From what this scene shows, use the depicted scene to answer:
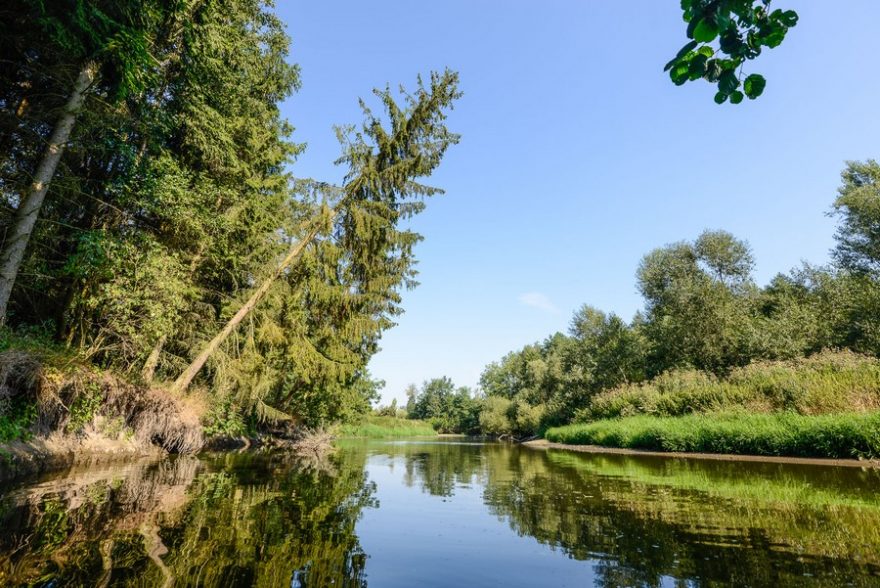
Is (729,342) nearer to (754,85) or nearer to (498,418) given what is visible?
(498,418)

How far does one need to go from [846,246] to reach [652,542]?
49.0 meters

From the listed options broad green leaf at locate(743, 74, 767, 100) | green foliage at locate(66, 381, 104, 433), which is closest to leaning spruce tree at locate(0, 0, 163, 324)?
green foliage at locate(66, 381, 104, 433)

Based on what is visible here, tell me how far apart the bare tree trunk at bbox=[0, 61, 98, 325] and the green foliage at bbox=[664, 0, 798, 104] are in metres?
11.3

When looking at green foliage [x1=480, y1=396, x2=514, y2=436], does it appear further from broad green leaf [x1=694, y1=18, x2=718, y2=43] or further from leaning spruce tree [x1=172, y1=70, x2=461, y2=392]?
broad green leaf [x1=694, y1=18, x2=718, y2=43]

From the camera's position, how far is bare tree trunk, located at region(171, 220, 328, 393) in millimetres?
14885

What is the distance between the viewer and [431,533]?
6.25 m

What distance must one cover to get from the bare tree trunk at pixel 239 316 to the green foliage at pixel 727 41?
16.6m

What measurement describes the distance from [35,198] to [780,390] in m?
27.5

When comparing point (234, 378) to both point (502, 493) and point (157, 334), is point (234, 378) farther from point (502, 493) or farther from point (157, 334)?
point (502, 493)

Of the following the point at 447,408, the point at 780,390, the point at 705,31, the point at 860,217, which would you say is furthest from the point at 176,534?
the point at 447,408

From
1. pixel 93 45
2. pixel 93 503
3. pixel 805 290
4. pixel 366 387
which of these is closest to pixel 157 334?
pixel 93 503

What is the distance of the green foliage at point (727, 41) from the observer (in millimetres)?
2170

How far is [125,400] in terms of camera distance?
12438 mm

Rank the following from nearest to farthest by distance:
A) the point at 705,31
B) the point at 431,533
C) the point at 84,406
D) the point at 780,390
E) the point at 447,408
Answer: the point at 705,31
the point at 431,533
the point at 84,406
the point at 780,390
the point at 447,408
